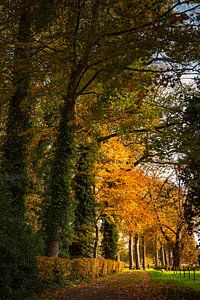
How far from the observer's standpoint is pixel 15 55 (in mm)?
16000

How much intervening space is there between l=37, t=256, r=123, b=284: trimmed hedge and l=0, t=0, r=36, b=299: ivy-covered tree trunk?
188 cm

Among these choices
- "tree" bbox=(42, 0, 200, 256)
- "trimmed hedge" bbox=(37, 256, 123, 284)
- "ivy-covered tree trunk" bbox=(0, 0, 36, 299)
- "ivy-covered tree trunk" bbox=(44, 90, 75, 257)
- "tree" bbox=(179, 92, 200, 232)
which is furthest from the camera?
"ivy-covered tree trunk" bbox=(44, 90, 75, 257)

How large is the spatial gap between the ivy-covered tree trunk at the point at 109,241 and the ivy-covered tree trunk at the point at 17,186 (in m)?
14.7

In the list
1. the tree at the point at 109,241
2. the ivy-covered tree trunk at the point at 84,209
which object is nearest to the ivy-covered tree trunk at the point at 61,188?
the ivy-covered tree trunk at the point at 84,209

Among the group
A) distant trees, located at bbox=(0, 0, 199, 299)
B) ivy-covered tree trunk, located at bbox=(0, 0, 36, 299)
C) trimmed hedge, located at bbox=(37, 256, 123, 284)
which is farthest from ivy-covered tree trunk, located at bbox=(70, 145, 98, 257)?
ivy-covered tree trunk, located at bbox=(0, 0, 36, 299)

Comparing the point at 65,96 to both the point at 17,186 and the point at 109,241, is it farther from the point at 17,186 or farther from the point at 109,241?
the point at 109,241

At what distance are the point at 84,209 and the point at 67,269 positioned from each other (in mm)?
6891

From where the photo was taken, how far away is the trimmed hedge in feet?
47.3

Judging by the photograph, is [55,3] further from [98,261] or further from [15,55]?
[98,261]

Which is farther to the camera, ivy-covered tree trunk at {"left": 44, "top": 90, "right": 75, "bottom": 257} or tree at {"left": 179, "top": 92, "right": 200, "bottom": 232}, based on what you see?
ivy-covered tree trunk at {"left": 44, "top": 90, "right": 75, "bottom": 257}

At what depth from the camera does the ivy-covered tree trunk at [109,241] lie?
97.6ft

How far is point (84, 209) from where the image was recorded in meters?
23.7

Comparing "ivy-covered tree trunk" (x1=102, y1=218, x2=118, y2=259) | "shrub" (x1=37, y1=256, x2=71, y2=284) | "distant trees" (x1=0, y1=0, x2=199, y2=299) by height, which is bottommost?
"shrub" (x1=37, y1=256, x2=71, y2=284)

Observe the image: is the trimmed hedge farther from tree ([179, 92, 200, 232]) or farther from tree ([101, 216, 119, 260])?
tree ([179, 92, 200, 232])
